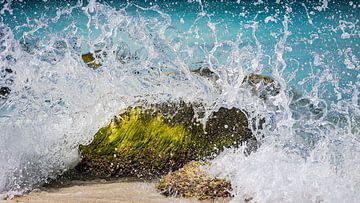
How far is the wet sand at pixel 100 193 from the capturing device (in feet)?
12.7

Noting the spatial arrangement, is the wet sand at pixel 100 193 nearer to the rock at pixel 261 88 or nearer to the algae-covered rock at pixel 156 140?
the algae-covered rock at pixel 156 140

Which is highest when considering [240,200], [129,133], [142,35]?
[142,35]

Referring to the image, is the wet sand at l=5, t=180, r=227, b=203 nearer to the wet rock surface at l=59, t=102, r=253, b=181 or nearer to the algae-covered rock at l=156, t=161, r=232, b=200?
the algae-covered rock at l=156, t=161, r=232, b=200

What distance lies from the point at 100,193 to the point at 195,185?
75 centimetres

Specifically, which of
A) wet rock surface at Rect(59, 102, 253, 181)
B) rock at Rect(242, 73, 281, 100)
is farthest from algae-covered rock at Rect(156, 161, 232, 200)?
rock at Rect(242, 73, 281, 100)

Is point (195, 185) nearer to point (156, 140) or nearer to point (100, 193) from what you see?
point (100, 193)

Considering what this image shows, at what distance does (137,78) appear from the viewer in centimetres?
531

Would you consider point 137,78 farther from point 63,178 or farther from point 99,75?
point 63,178

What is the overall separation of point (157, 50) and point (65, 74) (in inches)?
37.5

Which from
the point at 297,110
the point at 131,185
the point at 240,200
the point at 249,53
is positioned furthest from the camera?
the point at 297,110

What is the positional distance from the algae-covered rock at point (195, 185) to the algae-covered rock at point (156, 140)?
806mm

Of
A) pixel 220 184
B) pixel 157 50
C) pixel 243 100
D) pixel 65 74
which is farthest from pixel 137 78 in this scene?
pixel 220 184

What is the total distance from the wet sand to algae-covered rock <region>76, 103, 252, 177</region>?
0.44 meters

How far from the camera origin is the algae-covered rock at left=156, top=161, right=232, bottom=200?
3.99 metres
